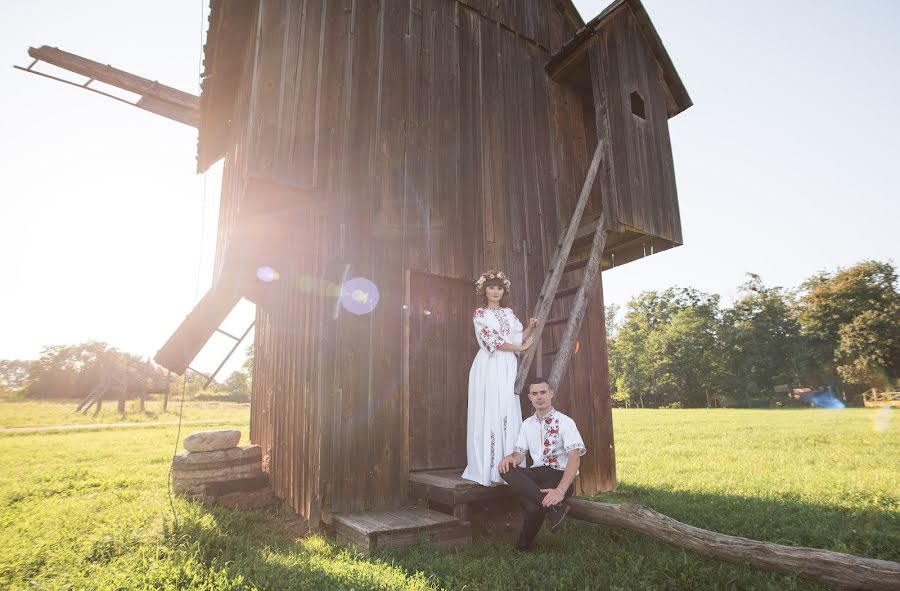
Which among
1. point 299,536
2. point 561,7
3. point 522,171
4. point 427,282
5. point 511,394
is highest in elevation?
point 561,7

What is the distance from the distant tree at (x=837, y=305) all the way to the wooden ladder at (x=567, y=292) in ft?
187

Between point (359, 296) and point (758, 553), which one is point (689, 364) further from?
point (758, 553)

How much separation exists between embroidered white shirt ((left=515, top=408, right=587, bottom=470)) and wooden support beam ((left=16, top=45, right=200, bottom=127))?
12926 millimetres

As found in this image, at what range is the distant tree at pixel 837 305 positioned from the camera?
5238cm

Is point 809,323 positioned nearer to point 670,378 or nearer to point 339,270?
point 670,378

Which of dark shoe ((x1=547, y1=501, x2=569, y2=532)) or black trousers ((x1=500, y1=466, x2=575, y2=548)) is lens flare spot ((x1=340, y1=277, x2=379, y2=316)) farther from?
dark shoe ((x1=547, y1=501, x2=569, y2=532))

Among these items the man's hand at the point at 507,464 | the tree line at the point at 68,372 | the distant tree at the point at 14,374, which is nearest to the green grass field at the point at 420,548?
the man's hand at the point at 507,464

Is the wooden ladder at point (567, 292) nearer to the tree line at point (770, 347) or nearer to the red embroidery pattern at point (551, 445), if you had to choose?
the red embroidery pattern at point (551, 445)

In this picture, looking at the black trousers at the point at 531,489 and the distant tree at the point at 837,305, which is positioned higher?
the distant tree at the point at 837,305

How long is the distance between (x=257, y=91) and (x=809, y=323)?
65047 mm

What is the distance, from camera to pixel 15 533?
5.89 meters

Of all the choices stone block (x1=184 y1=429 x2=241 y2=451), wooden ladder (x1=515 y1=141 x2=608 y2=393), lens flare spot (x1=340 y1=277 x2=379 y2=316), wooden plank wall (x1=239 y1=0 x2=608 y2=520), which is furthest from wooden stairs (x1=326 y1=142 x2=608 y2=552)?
stone block (x1=184 y1=429 x2=241 y2=451)

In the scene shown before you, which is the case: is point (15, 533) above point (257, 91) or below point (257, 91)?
below

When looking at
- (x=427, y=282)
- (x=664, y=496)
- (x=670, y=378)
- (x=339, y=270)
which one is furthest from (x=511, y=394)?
(x=670, y=378)
